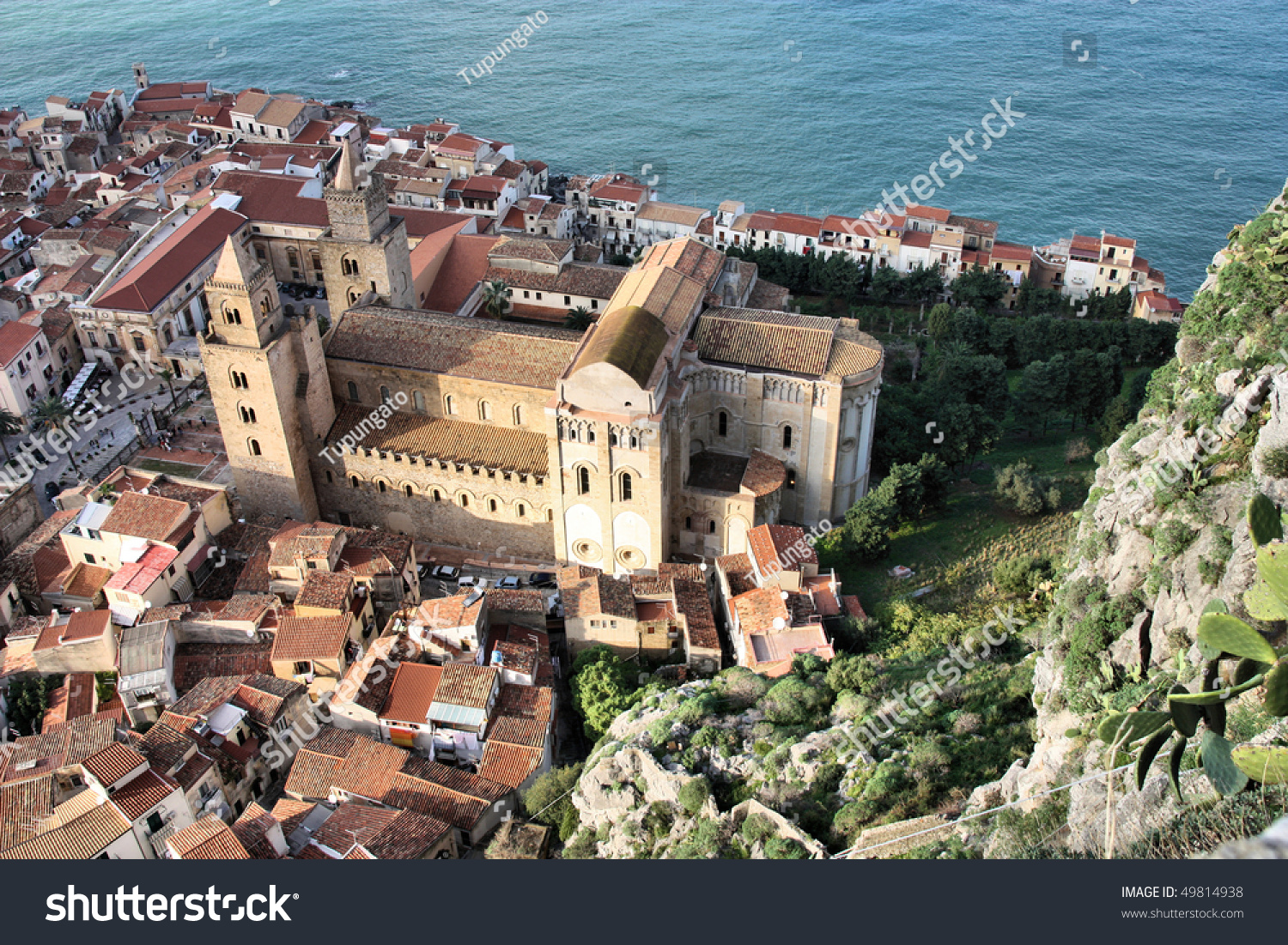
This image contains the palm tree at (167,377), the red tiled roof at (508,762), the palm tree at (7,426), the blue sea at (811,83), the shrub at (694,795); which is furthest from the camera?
the blue sea at (811,83)

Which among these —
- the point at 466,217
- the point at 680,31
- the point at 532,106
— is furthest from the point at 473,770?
the point at 680,31

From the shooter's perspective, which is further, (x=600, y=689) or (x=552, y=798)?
(x=600, y=689)

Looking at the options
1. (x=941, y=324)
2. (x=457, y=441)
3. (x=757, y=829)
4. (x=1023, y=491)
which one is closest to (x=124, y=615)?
(x=457, y=441)

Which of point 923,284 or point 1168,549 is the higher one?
point 1168,549

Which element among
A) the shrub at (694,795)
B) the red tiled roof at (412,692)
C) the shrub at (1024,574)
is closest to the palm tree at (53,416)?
the red tiled roof at (412,692)

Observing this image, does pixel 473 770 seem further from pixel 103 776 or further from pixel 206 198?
pixel 206 198

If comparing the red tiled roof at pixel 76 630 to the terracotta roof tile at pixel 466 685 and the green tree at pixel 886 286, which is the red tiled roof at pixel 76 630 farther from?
the green tree at pixel 886 286

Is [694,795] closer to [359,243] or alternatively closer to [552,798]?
[552,798]
